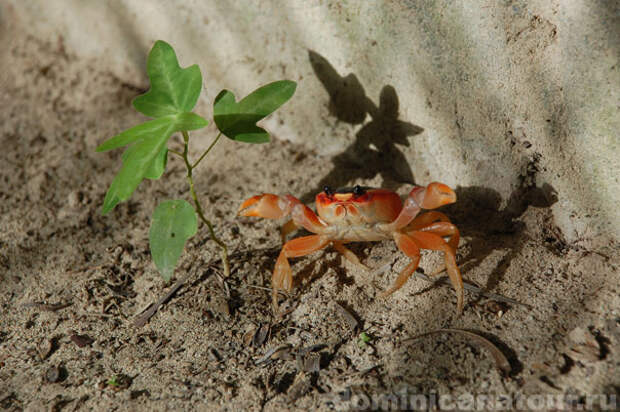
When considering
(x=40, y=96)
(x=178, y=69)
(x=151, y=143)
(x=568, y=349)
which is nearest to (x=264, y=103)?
(x=178, y=69)

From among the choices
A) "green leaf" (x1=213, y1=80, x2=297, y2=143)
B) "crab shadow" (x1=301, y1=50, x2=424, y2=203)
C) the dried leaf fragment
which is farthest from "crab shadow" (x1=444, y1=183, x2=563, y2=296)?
the dried leaf fragment

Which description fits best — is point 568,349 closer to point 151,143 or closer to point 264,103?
point 264,103

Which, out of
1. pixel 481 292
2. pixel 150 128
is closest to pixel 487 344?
pixel 481 292

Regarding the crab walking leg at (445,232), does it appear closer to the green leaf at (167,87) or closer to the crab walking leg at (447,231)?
the crab walking leg at (447,231)

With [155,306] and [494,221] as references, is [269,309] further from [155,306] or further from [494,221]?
[494,221]

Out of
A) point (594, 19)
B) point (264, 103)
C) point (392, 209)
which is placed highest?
point (264, 103)

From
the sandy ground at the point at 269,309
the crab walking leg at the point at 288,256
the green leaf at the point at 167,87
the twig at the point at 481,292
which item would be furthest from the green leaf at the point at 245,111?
the twig at the point at 481,292
